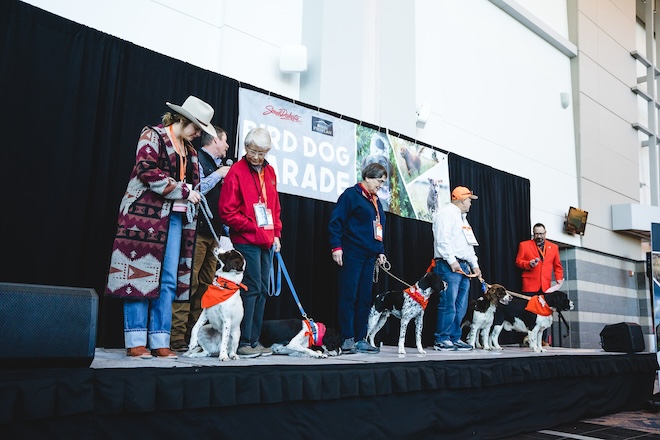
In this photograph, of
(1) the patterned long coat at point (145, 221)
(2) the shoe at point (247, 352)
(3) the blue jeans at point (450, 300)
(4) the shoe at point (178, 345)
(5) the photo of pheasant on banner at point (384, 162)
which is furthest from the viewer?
(5) the photo of pheasant on banner at point (384, 162)

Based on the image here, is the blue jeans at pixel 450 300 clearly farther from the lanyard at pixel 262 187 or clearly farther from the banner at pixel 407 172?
the lanyard at pixel 262 187

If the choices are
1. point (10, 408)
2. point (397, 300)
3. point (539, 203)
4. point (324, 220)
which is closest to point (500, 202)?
point (539, 203)

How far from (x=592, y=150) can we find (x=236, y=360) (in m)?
8.86

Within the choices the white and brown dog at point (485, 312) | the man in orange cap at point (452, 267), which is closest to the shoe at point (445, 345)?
the man in orange cap at point (452, 267)

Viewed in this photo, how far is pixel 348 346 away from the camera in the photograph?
12.6 feet

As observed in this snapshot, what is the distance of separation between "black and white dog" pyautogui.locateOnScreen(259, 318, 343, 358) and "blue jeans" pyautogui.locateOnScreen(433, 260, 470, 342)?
152cm

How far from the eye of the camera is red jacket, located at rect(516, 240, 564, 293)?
677 cm

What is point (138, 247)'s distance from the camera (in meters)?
2.68

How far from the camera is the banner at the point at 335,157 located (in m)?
4.71

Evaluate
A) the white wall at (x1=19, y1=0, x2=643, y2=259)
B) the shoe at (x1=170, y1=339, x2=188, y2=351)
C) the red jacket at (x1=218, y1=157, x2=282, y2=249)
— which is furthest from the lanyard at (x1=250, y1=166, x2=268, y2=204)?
the white wall at (x1=19, y1=0, x2=643, y2=259)

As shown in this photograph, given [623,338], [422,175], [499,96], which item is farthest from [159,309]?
[499,96]

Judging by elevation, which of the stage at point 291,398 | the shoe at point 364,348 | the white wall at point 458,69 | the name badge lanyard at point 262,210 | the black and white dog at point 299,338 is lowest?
the stage at point 291,398

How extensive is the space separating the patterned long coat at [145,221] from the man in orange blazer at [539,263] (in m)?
5.22

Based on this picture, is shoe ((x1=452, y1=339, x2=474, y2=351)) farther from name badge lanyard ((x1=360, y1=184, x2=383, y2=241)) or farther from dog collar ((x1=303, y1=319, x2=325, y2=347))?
Result: dog collar ((x1=303, y1=319, x2=325, y2=347))
